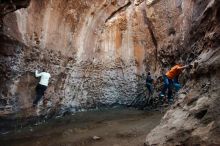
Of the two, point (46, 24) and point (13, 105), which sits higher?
point (46, 24)

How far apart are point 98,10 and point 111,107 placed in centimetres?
494

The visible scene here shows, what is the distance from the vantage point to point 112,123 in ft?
39.1

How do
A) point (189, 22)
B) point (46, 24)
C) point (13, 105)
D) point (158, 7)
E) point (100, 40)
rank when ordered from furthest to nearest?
point (158, 7) → point (100, 40) → point (189, 22) → point (46, 24) → point (13, 105)

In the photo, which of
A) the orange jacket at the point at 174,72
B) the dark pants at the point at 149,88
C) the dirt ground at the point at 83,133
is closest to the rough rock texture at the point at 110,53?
the orange jacket at the point at 174,72

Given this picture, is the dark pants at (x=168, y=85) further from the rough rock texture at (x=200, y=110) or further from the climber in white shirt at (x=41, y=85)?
the rough rock texture at (x=200, y=110)

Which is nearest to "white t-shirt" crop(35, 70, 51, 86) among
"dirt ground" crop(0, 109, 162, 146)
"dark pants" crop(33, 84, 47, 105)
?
"dark pants" crop(33, 84, 47, 105)

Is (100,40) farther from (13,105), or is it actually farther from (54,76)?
(13,105)

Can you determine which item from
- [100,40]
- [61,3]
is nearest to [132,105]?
[100,40]

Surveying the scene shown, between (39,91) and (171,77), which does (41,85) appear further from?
(171,77)

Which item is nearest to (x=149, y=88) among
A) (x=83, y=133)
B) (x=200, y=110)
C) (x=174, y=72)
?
(x=174, y=72)

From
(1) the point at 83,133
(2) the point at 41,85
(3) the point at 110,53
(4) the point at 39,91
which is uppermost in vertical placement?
(3) the point at 110,53

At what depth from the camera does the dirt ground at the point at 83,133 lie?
29.5 ft

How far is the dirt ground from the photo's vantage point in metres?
8.98

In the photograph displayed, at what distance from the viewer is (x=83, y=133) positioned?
10.3m
